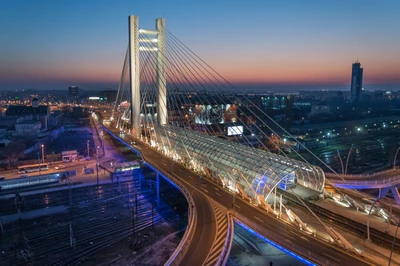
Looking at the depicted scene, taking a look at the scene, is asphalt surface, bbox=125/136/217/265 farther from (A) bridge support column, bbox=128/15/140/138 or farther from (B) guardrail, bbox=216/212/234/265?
(A) bridge support column, bbox=128/15/140/138

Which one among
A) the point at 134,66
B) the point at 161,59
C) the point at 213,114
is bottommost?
the point at 213,114

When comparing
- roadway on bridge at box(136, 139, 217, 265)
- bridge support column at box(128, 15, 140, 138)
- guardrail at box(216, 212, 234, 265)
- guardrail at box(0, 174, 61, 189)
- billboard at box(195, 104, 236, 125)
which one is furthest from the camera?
billboard at box(195, 104, 236, 125)

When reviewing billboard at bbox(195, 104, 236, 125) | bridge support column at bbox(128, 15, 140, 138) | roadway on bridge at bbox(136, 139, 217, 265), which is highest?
bridge support column at bbox(128, 15, 140, 138)

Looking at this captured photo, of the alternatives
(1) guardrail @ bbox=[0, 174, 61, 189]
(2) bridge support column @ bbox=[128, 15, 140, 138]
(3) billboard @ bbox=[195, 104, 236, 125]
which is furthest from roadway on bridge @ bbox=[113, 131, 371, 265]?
(3) billboard @ bbox=[195, 104, 236, 125]

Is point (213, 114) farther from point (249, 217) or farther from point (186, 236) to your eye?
point (186, 236)

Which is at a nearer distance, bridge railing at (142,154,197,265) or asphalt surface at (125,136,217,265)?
bridge railing at (142,154,197,265)

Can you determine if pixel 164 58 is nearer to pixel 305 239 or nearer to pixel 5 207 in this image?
pixel 5 207

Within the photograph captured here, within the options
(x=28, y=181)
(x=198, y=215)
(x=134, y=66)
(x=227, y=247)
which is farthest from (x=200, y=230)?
(x=134, y=66)

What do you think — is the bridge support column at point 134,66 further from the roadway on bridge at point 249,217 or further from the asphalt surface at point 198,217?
the roadway on bridge at point 249,217

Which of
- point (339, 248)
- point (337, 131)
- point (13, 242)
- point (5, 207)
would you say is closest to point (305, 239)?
point (339, 248)
